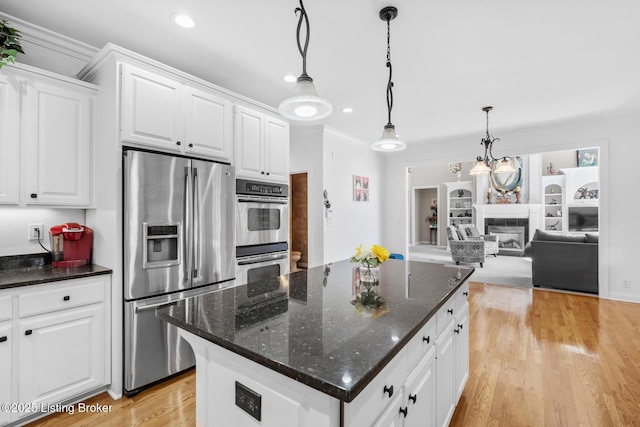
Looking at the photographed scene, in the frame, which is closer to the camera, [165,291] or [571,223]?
[165,291]

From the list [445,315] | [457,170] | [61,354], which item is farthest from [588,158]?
[61,354]

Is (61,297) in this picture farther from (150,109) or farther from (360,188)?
(360,188)

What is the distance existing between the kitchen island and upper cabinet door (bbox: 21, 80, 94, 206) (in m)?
1.52

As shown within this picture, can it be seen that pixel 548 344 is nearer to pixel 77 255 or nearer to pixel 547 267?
pixel 547 267

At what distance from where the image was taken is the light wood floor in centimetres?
194

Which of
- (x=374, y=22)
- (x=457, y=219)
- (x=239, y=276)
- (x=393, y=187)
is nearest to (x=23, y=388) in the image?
(x=239, y=276)

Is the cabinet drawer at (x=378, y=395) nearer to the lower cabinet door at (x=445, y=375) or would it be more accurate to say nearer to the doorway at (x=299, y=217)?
the lower cabinet door at (x=445, y=375)

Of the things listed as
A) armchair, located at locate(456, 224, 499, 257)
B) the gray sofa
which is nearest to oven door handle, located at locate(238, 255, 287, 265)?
the gray sofa

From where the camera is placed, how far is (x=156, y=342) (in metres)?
2.24

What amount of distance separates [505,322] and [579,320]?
894 mm

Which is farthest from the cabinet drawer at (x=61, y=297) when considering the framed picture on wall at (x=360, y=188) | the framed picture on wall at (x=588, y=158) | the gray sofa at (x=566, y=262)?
the framed picture on wall at (x=588, y=158)

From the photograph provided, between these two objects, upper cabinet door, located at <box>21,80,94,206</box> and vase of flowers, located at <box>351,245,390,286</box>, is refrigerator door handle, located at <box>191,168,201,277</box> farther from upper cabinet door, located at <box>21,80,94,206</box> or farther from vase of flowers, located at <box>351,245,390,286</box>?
vase of flowers, located at <box>351,245,390,286</box>

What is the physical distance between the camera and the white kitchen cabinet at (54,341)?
5.78 feet

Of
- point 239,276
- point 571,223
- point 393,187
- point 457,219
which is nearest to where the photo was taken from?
point 239,276
